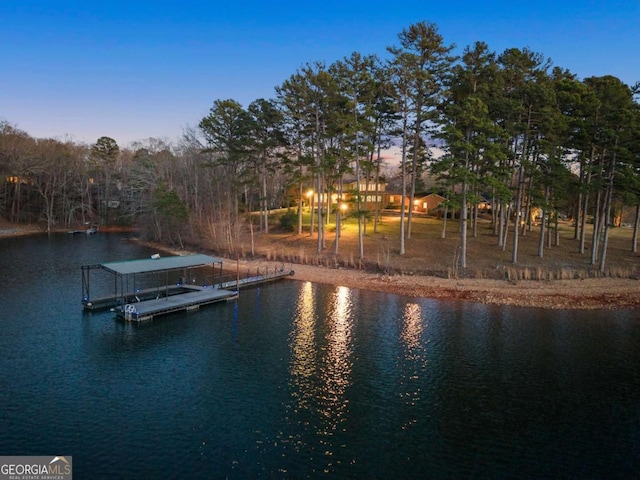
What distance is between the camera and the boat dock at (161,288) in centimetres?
2642

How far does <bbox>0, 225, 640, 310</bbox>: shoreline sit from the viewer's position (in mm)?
30375

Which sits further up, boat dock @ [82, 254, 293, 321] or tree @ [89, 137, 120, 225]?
tree @ [89, 137, 120, 225]

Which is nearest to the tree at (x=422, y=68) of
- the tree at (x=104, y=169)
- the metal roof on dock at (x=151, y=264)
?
the metal roof on dock at (x=151, y=264)

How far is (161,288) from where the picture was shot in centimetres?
3238

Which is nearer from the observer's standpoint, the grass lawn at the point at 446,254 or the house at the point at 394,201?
the grass lawn at the point at 446,254

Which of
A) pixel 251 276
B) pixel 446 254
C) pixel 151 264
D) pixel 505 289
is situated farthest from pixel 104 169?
pixel 505 289

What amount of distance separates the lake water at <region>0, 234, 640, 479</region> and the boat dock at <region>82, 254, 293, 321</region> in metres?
1.18

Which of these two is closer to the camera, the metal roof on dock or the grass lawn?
the metal roof on dock

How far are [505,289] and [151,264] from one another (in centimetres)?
2568

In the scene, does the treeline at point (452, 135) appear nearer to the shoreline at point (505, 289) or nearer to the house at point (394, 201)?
the shoreline at point (505, 289)

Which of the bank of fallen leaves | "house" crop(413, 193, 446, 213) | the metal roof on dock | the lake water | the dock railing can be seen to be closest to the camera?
the lake water

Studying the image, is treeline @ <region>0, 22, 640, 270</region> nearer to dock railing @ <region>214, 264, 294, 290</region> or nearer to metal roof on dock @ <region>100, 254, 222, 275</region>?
dock railing @ <region>214, 264, 294, 290</region>

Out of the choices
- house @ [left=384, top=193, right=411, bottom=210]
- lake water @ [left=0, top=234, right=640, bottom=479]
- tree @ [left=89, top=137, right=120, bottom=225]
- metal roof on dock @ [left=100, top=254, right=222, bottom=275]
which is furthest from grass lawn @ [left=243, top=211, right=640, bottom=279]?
tree @ [left=89, top=137, right=120, bottom=225]

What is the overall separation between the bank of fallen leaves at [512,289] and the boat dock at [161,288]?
7.04 metres
